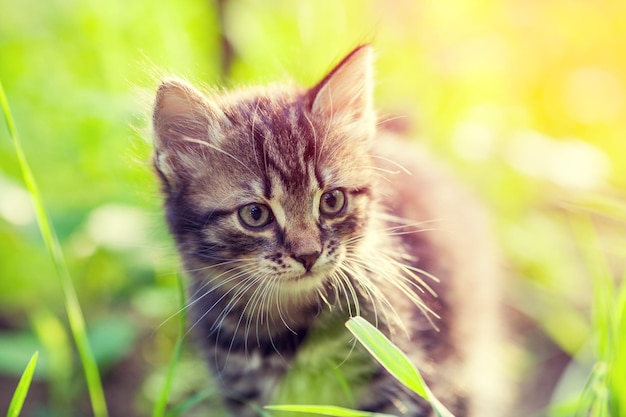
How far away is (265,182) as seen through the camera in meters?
1.69

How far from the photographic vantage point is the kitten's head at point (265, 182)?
5.46ft

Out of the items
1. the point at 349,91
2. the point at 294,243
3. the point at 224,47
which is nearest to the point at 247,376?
the point at 294,243

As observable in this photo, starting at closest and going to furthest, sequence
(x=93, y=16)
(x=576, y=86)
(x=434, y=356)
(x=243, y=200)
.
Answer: (x=243, y=200) < (x=434, y=356) < (x=93, y=16) < (x=576, y=86)

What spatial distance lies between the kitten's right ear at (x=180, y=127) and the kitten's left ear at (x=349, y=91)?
0.29 meters

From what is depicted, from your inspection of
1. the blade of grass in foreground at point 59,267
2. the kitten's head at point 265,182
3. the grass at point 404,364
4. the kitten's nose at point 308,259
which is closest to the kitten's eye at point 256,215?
the kitten's head at point 265,182

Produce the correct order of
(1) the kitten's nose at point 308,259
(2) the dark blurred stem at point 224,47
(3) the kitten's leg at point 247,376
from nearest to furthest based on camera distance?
(1) the kitten's nose at point 308,259
(3) the kitten's leg at point 247,376
(2) the dark blurred stem at point 224,47

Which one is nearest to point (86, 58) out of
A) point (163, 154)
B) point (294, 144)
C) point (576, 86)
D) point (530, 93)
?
point (163, 154)

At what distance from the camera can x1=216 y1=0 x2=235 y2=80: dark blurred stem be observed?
131 inches

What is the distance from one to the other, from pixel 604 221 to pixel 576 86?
3.30 feet

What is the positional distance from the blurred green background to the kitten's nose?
1.69ft

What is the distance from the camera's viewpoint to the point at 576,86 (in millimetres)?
4105

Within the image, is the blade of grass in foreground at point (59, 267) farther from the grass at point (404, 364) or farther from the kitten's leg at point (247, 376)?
the kitten's leg at point (247, 376)

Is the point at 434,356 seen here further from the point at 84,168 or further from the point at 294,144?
the point at 84,168

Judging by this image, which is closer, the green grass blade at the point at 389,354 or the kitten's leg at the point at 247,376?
the green grass blade at the point at 389,354
